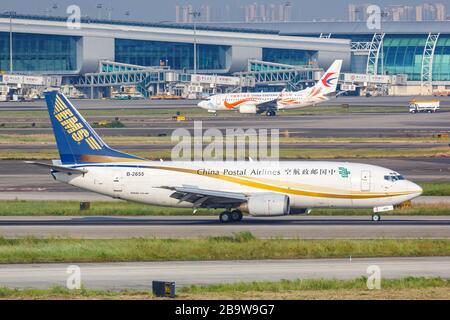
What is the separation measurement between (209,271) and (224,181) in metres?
16.2

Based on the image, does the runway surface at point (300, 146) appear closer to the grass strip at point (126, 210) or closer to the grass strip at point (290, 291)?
the grass strip at point (126, 210)

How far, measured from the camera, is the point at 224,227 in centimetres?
5366

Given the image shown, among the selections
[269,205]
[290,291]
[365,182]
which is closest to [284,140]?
[365,182]

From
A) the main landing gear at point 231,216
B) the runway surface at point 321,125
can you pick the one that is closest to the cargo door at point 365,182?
the main landing gear at point 231,216

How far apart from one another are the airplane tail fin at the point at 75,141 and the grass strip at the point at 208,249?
36.5 ft

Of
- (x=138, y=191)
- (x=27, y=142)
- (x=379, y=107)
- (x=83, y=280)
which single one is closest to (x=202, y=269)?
(x=83, y=280)

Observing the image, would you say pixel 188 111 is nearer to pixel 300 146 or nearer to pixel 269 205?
pixel 300 146

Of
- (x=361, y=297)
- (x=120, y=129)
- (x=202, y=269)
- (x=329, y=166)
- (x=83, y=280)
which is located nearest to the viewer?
(x=361, y=297)

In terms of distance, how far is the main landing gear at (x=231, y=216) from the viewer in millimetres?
55844

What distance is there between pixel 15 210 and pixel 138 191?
852 centimetres

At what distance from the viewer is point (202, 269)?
40.6 meters

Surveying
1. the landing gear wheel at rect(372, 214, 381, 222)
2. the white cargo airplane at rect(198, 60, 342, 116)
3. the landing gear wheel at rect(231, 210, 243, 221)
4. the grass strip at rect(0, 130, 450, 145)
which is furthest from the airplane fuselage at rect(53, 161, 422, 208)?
the white cargo airplane at rect(198, 60, 342, 116)

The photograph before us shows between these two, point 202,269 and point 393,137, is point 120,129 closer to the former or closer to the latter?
point 393,137
